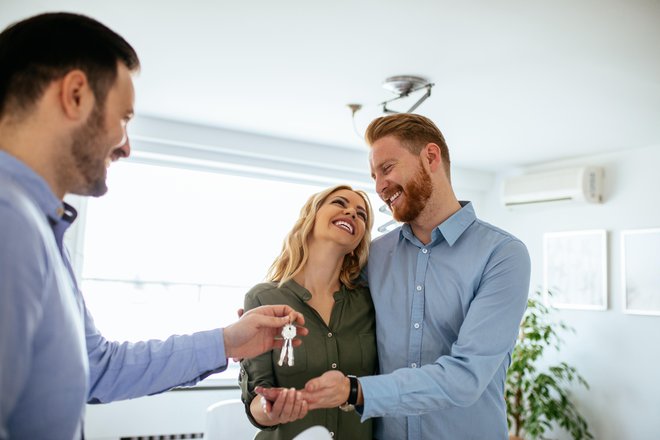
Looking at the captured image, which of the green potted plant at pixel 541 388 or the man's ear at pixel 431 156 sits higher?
the man's ear at pixel 431 156

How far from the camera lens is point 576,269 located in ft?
16.5

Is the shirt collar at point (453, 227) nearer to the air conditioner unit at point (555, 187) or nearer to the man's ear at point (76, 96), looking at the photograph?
the man's ear at point (76, 96)

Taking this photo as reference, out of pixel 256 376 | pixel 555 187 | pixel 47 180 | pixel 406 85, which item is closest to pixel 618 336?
pixel 555 187

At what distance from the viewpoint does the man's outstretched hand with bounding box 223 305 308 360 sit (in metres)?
1.58

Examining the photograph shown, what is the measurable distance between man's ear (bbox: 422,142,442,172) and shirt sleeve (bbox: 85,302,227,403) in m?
0.95

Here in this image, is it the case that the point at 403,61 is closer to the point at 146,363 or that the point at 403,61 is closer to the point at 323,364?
the point at 323,364

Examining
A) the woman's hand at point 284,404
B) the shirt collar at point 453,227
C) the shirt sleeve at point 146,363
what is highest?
the shirt collar at point 453,227

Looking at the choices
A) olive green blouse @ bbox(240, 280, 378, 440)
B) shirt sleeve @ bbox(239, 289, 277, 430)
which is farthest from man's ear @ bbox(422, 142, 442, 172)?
shirt sleeve @ bbox(239, 289, 277, 430)

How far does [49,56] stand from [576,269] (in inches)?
193

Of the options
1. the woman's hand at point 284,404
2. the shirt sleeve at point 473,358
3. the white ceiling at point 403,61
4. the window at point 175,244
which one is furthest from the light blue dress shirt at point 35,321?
the window at point 175,244

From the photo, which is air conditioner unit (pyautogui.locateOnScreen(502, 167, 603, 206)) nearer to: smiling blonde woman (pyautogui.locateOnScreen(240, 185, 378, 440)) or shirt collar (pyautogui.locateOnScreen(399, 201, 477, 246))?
smiling blonde woman (pyautogui.locateOnScreen(240, 185, 378, 440))

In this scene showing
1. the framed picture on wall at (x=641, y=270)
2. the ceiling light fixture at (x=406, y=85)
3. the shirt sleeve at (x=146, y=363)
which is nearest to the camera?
the shirt sleeve at (x=146, y=363)

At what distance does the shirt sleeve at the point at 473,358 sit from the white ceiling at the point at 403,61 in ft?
4.30

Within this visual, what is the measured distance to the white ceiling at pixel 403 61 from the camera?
8.52ft
